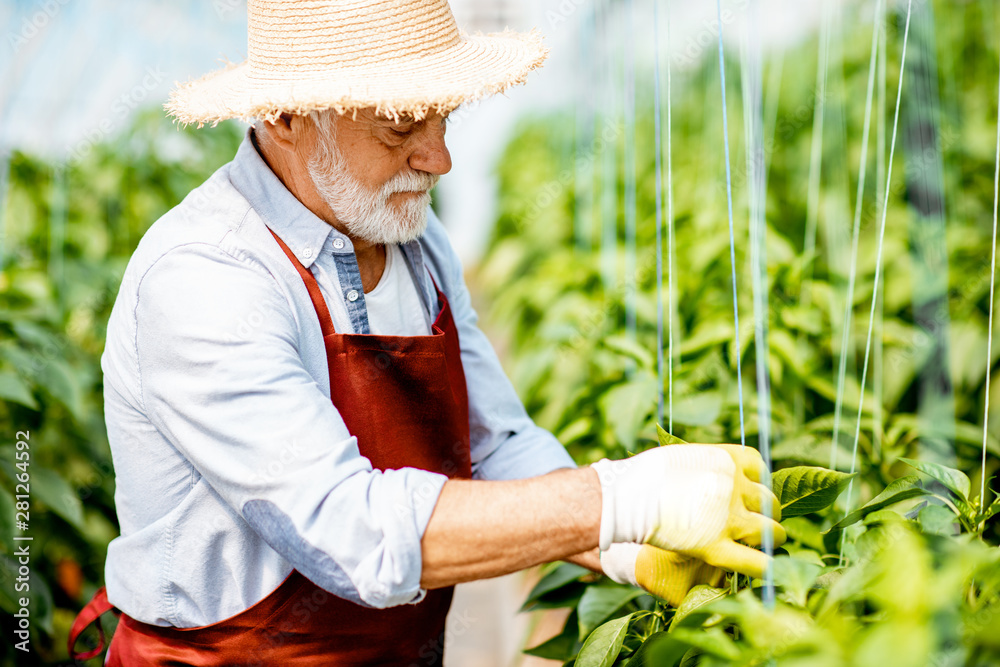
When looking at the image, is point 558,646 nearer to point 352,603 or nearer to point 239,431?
point 352,603

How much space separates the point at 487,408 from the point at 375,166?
501 millimetres

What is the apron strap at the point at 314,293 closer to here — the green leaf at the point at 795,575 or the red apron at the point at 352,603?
the red apron at the point at 352,603

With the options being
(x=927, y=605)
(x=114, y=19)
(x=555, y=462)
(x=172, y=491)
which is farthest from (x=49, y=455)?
(x=114, y=19)

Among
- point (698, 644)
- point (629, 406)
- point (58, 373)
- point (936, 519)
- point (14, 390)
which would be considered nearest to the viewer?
point (698, 644)

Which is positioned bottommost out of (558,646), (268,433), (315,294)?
(558,646)

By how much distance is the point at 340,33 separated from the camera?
1.12 meters

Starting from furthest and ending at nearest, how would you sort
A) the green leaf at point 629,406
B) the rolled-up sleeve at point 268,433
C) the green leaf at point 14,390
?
the green leaf at point 14,390, the green leaf at point 629,406, the rolled-up sleeve at point 268,433

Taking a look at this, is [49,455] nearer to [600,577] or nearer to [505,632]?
[505,632]

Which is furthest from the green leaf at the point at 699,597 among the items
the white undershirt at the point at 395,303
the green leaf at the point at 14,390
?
the green leaf at the point at 14,390

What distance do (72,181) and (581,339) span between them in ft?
8.11

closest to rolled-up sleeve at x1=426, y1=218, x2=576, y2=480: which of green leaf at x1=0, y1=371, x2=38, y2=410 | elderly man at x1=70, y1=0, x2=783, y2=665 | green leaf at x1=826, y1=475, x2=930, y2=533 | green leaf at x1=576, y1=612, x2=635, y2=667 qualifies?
elderly man at x1=70, y1=0, x2=783, y2=665

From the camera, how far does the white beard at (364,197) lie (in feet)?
3.86

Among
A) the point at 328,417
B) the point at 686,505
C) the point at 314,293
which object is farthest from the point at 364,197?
the point at 686,505

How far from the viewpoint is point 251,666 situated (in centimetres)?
121
